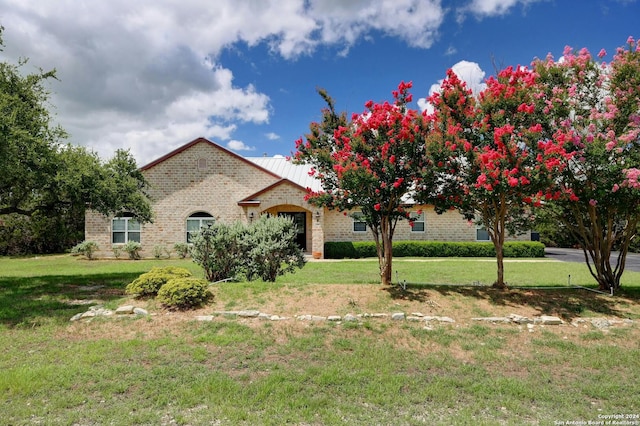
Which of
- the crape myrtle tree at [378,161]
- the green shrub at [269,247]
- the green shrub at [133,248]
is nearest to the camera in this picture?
the crape myrtle tree at [378,161]

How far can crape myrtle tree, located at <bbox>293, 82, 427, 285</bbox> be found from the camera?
27.5 ft

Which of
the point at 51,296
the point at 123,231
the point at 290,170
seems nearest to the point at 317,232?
the point at 290,170

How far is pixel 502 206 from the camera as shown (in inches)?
Result: 349

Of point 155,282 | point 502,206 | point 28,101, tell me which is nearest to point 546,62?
point 502,206

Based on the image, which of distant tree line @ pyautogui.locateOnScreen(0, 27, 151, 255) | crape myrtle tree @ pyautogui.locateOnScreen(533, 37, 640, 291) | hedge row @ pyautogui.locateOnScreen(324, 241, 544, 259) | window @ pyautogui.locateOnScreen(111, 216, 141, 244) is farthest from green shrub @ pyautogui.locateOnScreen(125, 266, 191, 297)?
window @ pyautogui.locateOnScreen(111, 216, 141, 244)

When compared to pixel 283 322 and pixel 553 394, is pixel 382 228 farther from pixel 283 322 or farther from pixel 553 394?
pixel 553 394

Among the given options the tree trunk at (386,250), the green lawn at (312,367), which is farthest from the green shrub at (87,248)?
the tree trunk at (386,250)

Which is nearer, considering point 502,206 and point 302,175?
point 502,206

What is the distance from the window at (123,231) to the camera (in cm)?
2192

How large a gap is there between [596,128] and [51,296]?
1293 cm

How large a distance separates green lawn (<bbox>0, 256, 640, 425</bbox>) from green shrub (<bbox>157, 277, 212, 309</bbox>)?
11.8 inches

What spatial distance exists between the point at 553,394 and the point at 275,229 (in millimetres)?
6918

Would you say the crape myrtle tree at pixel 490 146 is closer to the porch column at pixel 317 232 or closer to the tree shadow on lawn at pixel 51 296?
the tree shadow on lawn at pixel 51 296

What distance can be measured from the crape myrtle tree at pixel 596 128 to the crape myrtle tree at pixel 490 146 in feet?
1.56
